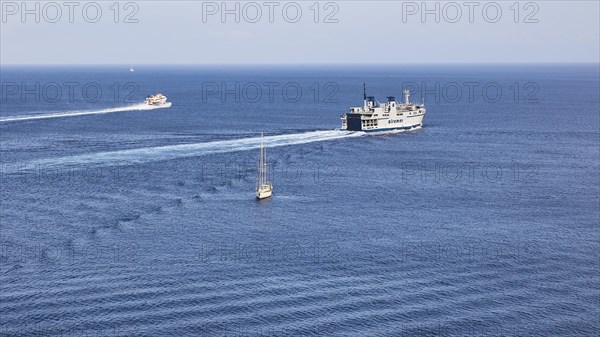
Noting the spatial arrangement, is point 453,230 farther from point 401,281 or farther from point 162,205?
point 162,205

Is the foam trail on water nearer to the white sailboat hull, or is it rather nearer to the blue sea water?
the blue sea water

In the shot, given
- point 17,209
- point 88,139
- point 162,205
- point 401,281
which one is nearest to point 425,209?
point 401,281

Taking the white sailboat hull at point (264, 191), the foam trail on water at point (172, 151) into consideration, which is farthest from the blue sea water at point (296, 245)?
the white sailboat hull at point (264, 191)

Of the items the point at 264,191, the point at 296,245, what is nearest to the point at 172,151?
the point at 264,191

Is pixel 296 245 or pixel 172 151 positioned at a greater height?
pixel 172 151

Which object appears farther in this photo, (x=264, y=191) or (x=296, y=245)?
(x=264, y=191)

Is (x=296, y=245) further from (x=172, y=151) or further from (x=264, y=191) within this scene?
(x=172, y=151)

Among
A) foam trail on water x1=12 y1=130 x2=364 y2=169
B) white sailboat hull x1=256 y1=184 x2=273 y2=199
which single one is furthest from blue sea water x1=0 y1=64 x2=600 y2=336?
white sailboat hull x1=256 y1=184 x2=273 y2=199

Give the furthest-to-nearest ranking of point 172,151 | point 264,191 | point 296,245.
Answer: point 172,151 < point 264,191 < point 296,245

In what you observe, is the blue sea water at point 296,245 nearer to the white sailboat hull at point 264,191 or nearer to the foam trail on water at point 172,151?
the foam trail on water at point 172,151
